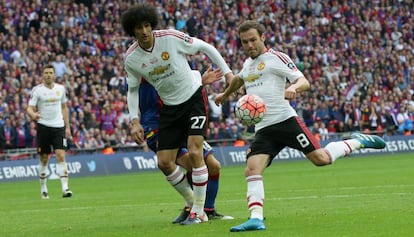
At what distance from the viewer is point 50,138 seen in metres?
21.7

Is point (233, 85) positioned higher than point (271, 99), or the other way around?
point (233, 85)

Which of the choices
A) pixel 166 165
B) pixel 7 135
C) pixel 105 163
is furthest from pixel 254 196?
pixel 7 135

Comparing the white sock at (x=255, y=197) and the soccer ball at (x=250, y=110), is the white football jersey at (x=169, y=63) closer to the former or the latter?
the soccer ball at (x=250, y=110)

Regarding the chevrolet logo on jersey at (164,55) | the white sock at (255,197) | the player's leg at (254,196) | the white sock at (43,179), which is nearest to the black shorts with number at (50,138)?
the white sock at (43,179)

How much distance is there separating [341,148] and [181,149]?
222 centimetres

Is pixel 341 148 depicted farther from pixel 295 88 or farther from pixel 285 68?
pixel 295 88

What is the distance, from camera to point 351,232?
1058 cm

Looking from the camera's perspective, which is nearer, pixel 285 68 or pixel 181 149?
pixel 285 68

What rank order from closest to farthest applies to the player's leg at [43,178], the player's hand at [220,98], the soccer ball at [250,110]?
the soccer ball at [250,110] → the player's hand at [220,98] → the player's leg at [43,178]

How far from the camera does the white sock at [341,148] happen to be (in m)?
12.5

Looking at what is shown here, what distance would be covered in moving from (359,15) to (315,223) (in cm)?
3531

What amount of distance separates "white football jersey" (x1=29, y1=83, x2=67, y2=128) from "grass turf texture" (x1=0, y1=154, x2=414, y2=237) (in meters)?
1.65

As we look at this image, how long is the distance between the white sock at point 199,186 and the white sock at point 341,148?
1570 millimetres

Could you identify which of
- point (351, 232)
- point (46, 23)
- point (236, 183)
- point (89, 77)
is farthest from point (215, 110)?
point (351, 232)
